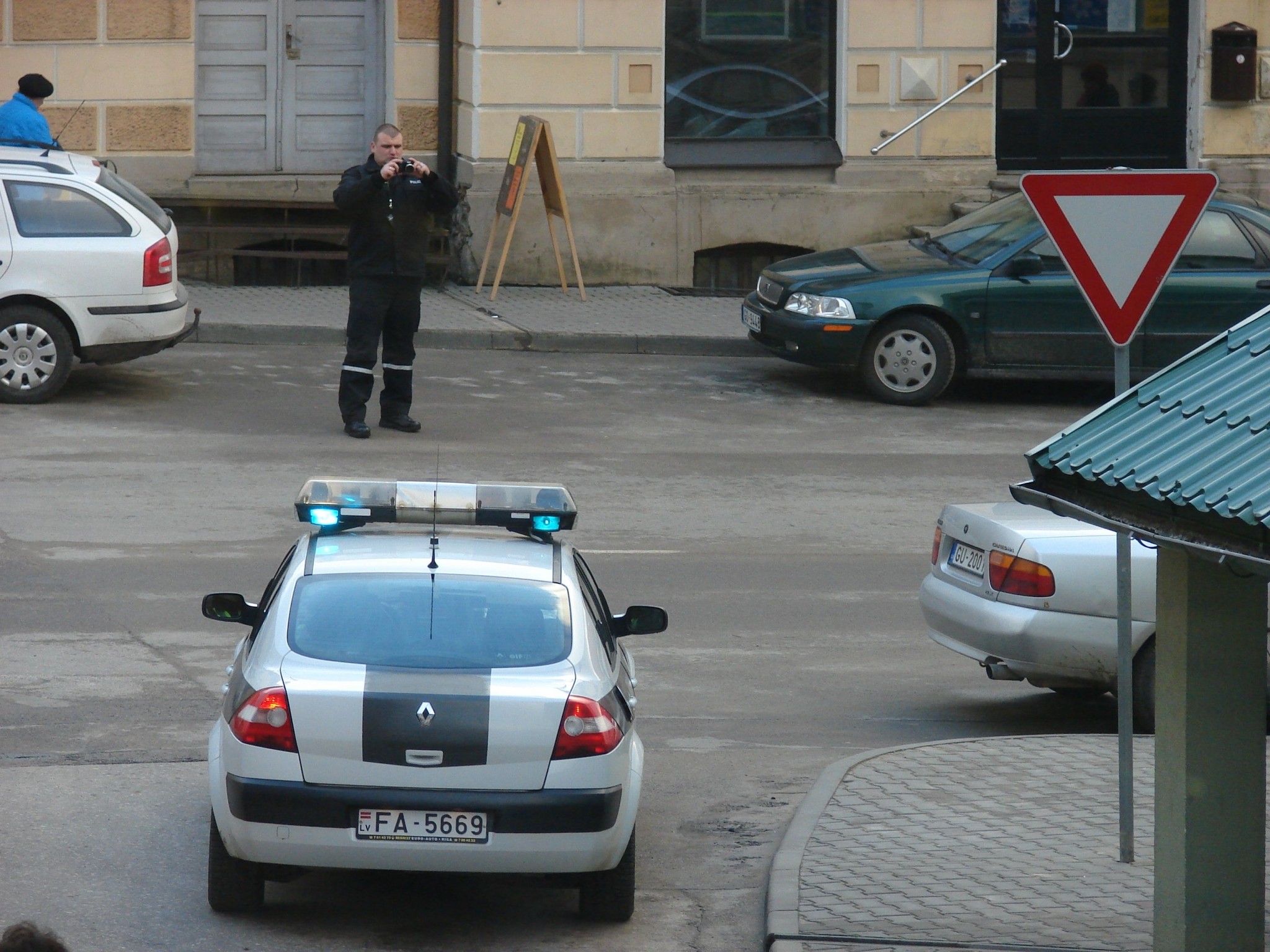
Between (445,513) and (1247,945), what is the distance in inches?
114

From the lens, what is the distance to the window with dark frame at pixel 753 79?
20531mm

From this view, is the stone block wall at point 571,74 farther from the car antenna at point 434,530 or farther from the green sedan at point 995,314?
the car antenna at point 434,530

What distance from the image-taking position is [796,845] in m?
6.73

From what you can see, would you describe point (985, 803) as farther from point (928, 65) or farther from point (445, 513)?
point (928, 65)

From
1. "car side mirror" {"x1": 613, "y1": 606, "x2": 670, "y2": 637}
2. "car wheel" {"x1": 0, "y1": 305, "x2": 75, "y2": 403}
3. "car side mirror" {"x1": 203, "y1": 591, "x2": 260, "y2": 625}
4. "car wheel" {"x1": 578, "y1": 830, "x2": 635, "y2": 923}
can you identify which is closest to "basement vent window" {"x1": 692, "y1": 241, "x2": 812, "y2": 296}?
"car wheel" {"x1": 0, "y1": 305, "x2": 75, "y2": 403}

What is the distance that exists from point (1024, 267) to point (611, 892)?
1049 cm

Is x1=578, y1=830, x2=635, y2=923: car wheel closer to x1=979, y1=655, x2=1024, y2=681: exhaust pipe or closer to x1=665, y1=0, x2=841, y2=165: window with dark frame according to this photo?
x1=979, y1=655, x2=1024, y2=681: exhaust pipe

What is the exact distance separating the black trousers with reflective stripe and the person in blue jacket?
14.9ft

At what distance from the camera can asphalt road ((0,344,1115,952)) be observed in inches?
254

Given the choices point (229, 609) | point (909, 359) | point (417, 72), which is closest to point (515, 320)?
point (417, 72)

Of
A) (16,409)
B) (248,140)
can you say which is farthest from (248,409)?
(248,140)

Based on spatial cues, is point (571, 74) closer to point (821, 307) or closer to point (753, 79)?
point (753, 79)

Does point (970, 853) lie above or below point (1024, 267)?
below

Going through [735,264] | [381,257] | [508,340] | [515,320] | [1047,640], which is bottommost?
[1047,640]
